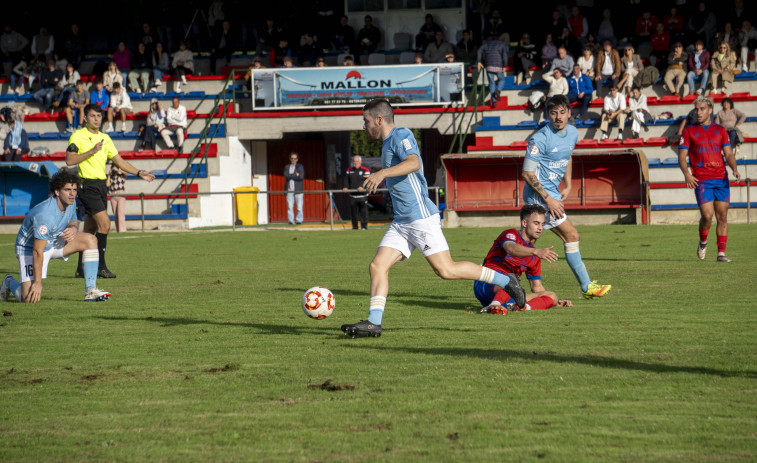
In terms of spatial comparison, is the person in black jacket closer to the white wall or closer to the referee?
the white wall

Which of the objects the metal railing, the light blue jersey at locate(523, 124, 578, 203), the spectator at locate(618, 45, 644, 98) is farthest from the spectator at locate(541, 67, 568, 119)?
the light blue jersey at locate(523, 124, 578, 203)

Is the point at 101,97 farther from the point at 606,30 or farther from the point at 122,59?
the point at 606,30

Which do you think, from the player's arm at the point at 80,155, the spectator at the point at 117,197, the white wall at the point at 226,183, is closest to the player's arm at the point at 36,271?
the player's arm at the point at 80,155

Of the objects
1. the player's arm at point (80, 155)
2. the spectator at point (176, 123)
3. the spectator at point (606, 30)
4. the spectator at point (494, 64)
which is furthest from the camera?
the spectator at point (176, 123)

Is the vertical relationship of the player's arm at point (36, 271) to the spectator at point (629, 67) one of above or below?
below

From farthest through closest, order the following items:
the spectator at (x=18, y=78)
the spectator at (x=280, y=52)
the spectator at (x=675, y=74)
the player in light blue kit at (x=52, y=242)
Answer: the spectator at (x=18, y=78), the spectator at (x=280, y=52), the spectator at (x=675, y=74), the player in light blue kit at (x=52, y=242)

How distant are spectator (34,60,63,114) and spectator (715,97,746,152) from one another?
20.6 meters

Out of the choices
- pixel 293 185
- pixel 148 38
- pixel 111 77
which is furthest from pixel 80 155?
pixel 148 38

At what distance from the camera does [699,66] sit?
82.1 feet

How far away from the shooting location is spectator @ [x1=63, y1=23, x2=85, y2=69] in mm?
31625

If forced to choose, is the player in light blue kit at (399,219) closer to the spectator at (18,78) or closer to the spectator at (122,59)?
the spectator at (122,59)

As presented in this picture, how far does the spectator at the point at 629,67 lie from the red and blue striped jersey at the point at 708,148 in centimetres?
1344

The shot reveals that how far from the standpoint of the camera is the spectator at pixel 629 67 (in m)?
25.5

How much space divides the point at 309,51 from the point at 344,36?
1.37m
